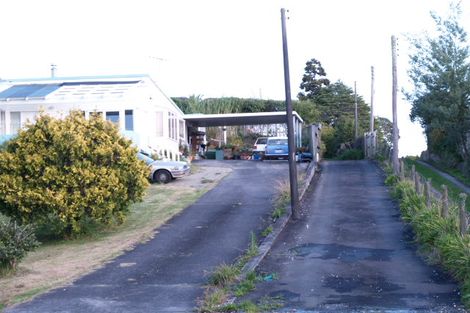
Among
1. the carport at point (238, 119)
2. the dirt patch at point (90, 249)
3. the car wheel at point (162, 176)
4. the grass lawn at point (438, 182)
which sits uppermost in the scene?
the carport at point (238, 119)

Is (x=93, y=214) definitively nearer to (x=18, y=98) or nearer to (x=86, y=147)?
(x=86, y=147)

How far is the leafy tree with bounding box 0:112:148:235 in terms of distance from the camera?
15.9m

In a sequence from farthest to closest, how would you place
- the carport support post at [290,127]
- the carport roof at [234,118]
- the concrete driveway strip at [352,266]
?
the carport roof at [234,118] → the carport support post at [290,127] → the concrete driveway strip at [352,266]

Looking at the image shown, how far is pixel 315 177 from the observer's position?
27.7 metres

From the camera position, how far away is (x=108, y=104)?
30719 millimetres

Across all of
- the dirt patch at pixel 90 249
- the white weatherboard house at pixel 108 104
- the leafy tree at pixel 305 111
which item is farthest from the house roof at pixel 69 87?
the leafy tree at pixel 305 111

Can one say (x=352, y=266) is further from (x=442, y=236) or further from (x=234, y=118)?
(x=234, y=118)

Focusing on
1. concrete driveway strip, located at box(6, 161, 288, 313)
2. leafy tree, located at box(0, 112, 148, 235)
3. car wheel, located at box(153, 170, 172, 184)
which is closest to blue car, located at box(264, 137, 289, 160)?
car wheel, located at box(153, 170, 172, 184)

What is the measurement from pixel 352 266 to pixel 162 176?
51.1 ft

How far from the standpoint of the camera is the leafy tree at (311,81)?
227ft

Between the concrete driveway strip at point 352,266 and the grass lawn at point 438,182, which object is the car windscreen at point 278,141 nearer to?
the grass lawn at point 438,182

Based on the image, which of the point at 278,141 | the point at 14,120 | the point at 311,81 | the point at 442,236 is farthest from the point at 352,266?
the point at 311,81

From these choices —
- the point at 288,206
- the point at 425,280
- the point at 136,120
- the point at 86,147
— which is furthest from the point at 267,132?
the point at 425,280

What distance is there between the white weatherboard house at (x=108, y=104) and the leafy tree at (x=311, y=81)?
3515cm
